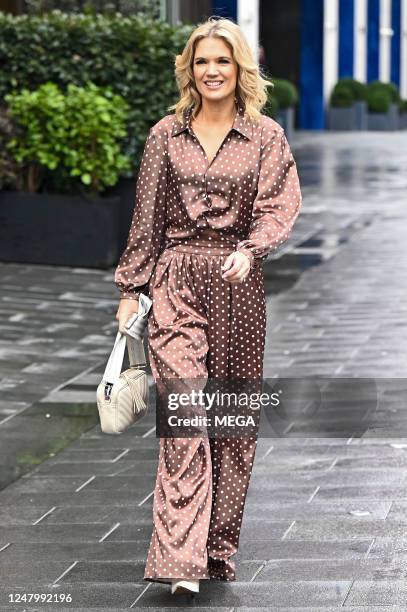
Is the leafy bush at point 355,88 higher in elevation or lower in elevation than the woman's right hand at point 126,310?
lower

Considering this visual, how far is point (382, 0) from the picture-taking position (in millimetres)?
42156

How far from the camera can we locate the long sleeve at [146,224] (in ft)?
15.0

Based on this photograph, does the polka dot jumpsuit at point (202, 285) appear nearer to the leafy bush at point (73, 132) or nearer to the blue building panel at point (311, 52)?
the leafy bush at point (73, 132)

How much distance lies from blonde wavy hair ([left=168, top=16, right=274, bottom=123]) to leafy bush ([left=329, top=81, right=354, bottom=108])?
31.4 metres

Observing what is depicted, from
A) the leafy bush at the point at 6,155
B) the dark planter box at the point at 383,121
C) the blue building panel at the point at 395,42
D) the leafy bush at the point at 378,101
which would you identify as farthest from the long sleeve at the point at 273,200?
the blue building panel at the point at 395,42

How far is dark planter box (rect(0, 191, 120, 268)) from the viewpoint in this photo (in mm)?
12133

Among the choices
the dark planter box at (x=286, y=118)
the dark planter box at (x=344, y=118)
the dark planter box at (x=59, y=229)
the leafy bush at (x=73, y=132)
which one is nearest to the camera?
the leafy bush at (x=73, y=132)

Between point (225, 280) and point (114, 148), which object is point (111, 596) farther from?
point (114, 148)

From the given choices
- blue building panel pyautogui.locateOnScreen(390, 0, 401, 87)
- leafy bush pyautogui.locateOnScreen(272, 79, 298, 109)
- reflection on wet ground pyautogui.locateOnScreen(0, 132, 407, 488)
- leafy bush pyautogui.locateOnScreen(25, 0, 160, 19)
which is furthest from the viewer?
blue building panel pyautogui.locateOnScreen(390, 0, 401, 87)

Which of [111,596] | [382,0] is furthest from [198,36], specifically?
[382,0]

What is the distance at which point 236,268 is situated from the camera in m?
4.29

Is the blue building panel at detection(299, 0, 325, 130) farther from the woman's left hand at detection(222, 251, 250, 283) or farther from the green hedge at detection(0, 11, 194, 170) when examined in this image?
the woman's left hand at detection(222, 251, 250, 283)

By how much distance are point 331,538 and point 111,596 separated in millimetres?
920

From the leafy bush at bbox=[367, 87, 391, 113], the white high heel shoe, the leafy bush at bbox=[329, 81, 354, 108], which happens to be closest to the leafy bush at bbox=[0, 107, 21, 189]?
the white high heel shoe
